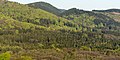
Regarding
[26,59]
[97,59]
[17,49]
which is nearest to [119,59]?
[97,59]

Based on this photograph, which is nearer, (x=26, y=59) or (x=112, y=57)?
(x=26, y=59)

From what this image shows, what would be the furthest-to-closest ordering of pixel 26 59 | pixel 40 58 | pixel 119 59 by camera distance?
1. pixel 119 59
2. pixel 40 58
3. pixel 26 59

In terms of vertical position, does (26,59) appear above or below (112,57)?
above

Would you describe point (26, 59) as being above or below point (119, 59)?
above

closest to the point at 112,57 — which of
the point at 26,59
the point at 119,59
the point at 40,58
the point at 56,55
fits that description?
the point at 119,59

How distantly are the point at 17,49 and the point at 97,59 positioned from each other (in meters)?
51.3

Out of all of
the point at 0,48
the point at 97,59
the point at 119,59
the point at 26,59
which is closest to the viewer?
the point at 26,59

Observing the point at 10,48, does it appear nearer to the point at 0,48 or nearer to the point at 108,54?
the point at 0,48

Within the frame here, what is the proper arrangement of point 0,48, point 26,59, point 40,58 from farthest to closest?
point 0,48, point 40,58, point 26,59

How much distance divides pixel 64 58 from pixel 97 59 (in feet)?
55.1

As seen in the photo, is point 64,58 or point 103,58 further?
point 103,58

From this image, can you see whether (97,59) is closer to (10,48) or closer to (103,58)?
(103,58)

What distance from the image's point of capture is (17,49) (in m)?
194

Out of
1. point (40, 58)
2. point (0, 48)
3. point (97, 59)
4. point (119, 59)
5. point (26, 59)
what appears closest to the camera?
point (26, 59)
